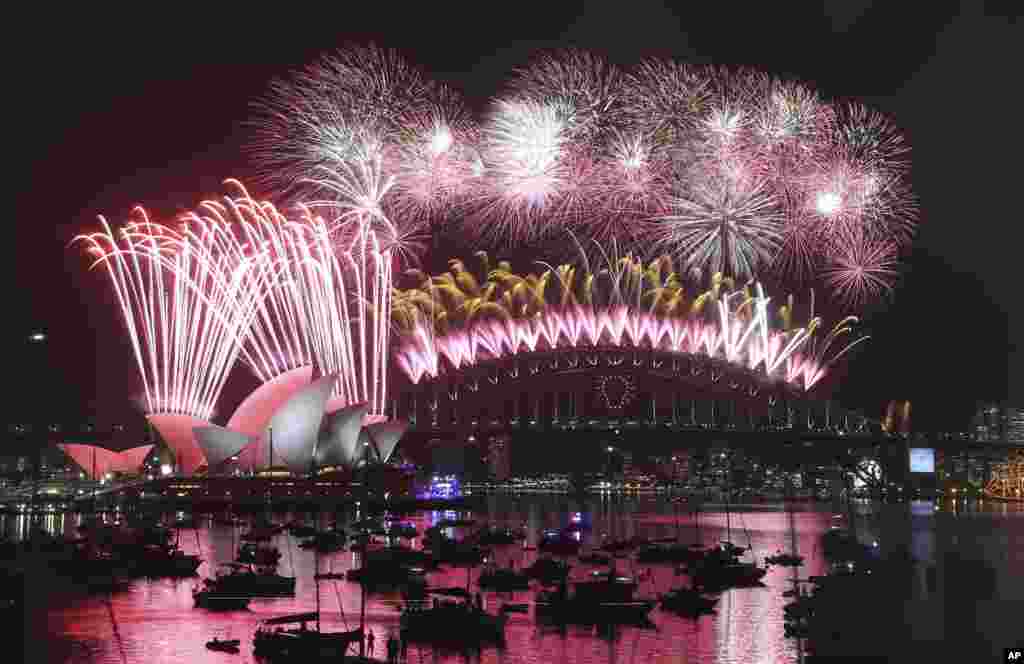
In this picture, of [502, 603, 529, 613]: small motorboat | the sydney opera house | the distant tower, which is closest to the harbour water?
[502, 603, 529, 613]: small motorboat

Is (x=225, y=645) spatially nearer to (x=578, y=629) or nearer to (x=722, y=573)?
(x=578, y=629)

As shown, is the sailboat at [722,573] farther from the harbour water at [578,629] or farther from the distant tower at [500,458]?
the distant tower at [500,458]

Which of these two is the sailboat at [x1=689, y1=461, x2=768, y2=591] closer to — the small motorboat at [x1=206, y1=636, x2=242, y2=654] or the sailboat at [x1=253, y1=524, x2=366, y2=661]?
the small motorboat at [x1=206, y1=636, x2=242, y2=654]

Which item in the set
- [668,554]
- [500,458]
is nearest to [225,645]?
[668,554]

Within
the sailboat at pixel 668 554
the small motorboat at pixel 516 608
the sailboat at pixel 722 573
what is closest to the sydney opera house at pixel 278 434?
the sailboat at pixel 668 554

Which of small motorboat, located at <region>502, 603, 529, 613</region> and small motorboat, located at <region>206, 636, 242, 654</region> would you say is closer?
small motorboat, located at <region>206, 636, 242, 654</region>

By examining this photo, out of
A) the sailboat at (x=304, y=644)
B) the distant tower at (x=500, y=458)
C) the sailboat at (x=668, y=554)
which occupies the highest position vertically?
the distant tower at (x=500, y=458)

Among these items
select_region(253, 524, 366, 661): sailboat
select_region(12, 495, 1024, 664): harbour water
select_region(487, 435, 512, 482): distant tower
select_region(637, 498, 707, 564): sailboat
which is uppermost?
select_region(487, 435, 512, 482): distant tower
